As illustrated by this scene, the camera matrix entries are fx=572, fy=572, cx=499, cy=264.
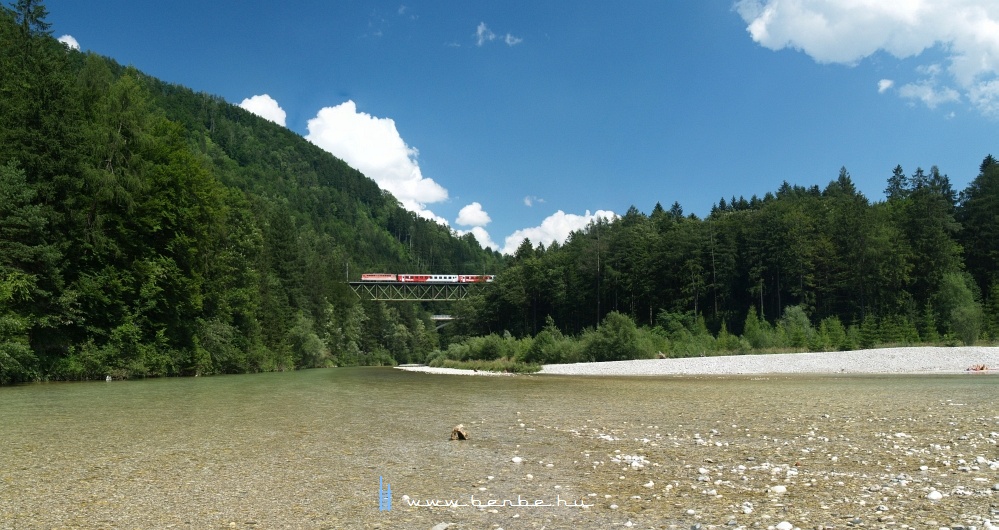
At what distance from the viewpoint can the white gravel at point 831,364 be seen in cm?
3594

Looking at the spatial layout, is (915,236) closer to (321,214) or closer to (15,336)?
(15,336)

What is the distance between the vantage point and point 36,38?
34188 millimetres

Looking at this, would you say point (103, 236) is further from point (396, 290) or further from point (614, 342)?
point (396, 290)

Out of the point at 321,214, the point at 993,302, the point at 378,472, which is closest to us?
the point at 378,472

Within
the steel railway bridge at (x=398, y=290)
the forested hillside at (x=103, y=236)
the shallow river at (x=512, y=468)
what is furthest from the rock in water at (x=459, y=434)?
the steel railway bridge at (x=398, y=290)

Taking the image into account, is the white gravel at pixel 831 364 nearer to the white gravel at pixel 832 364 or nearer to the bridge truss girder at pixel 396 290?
the white gravel at pixel 832 364

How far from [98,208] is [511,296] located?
216 ft

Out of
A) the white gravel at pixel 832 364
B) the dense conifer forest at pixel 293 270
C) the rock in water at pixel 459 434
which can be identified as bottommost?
the white gravel at pixel 832 364

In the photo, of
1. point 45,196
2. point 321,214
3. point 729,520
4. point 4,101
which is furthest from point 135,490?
point 321,214

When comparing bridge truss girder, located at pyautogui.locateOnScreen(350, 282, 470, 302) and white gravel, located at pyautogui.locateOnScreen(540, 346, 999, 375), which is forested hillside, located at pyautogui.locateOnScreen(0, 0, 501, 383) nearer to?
white gravel, located at pyautogui.locateOnScreen(540, 346, 999, 375)

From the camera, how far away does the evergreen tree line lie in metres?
53.1

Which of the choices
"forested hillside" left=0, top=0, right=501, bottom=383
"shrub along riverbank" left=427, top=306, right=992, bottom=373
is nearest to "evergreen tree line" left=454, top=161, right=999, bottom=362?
"shrub along riverbank" left=427, top=306, right=992, bottom=373

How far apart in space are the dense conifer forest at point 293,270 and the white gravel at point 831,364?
781cm

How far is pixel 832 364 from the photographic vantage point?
128 feet
